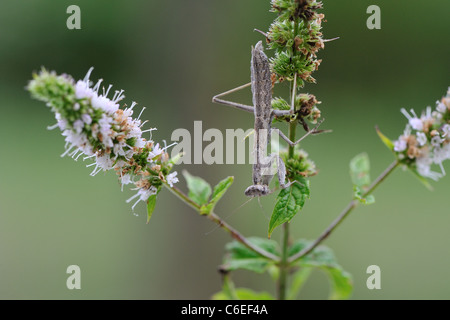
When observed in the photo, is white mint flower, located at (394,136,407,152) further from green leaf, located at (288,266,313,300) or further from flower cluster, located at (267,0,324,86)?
green leaf, located at (288,266,313,300)

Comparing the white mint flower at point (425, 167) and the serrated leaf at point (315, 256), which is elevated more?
the white mint flower at point (425, 167)

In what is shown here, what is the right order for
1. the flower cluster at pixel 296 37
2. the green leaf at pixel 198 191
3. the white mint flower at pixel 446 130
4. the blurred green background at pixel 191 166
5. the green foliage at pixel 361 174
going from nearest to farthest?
the flower cluster at pixel 296 37
the white mint flower at pixel 446 130
the green leaf at pixel 198 191
the green foliage at pixel 361 174
the blurred green background at pixel 191 166

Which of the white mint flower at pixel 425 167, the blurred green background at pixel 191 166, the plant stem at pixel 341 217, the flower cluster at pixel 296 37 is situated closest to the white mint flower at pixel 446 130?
the white mint flower at pixel 425 167

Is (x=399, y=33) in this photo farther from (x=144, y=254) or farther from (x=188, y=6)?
(x=144, y=254)

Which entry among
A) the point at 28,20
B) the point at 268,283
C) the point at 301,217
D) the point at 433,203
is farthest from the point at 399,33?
the point at 28,20

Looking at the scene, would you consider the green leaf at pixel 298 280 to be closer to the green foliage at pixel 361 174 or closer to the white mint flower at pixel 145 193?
the green foliage at pixel 361 174

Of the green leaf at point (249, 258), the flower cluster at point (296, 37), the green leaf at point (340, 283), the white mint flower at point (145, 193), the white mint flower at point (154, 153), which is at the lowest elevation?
the green leaf at point (340, 283)
